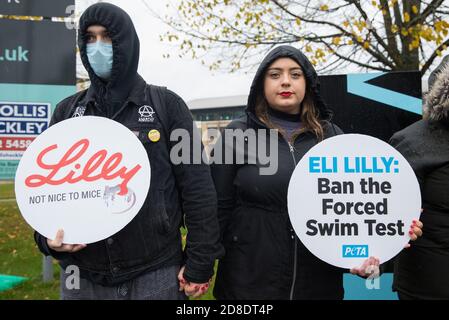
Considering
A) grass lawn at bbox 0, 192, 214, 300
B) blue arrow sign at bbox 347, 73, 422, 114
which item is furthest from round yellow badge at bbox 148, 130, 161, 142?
grass lawn at bbox 0, 192, 214, 300

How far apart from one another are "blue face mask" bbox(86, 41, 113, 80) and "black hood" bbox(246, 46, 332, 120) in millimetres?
730

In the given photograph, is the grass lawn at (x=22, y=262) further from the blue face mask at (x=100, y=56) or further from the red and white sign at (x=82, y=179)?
the blue face mask at (x=100, y=56)

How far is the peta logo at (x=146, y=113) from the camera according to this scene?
196 centimetres

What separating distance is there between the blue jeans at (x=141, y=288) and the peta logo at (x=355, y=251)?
2.64ft

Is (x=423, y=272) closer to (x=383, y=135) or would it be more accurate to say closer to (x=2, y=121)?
(x=383, y=135)

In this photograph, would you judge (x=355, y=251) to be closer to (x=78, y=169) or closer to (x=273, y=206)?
(x=273, y=206)

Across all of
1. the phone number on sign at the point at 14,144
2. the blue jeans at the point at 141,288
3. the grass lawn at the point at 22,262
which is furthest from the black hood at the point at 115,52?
the grass lawn at the point at 22,262

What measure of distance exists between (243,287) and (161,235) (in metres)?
0.53

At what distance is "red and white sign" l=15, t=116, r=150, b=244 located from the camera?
6.26 ft

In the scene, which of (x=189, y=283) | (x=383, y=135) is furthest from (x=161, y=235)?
(x=383, y=135)

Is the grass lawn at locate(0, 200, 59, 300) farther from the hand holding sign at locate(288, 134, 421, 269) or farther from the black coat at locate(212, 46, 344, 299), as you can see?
the hand holding sign at locate(288, 134, 421, 269)

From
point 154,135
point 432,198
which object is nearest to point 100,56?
point 154,135

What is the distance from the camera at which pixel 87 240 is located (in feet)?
6.19
